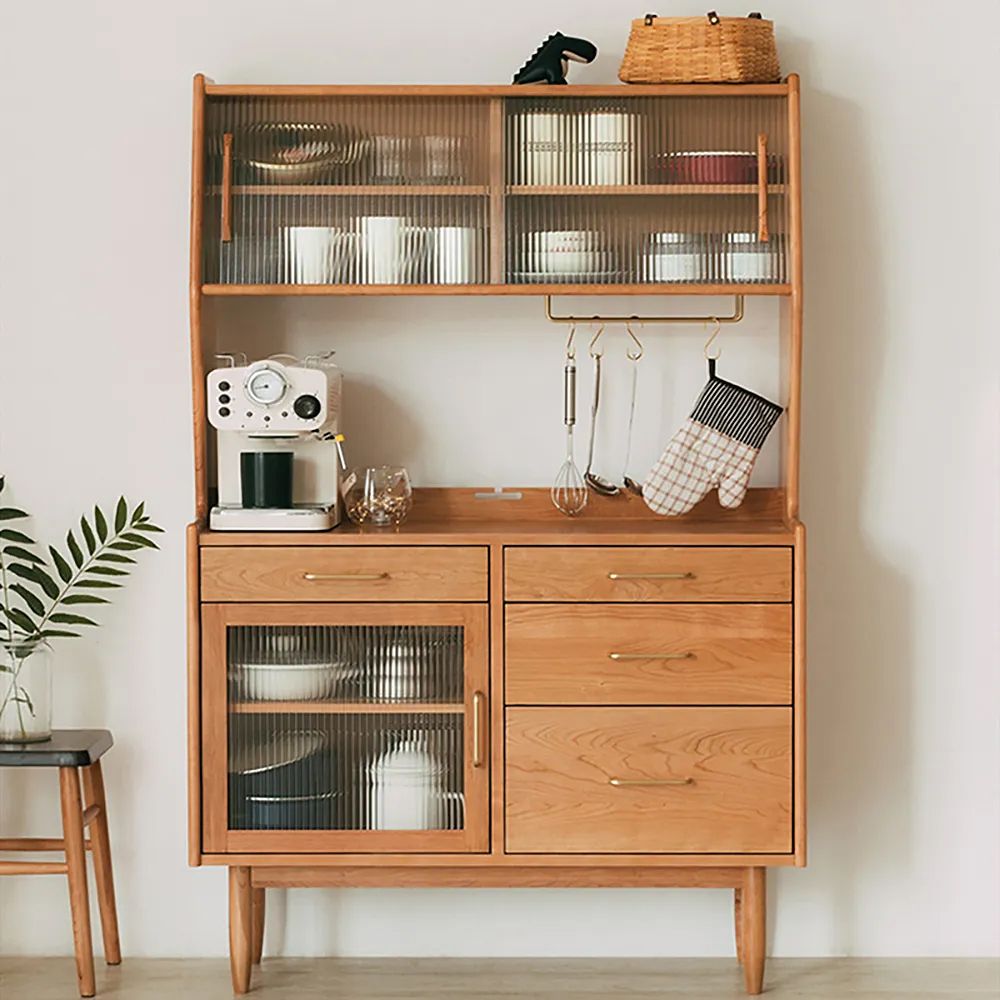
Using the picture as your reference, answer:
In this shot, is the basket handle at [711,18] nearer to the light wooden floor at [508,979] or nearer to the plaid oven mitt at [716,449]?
the plaid oven mitt at [716,449]

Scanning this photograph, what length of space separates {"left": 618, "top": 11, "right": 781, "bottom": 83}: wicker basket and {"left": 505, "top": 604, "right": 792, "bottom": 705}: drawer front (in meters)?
1.04

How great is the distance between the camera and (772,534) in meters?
2.91

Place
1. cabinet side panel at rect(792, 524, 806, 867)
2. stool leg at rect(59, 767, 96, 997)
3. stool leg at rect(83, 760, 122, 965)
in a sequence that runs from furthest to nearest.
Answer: stool leg at rect(83, 760, 122, 965), stool leg at rect(59, 767, 96, 997), cabinet side panel at rect(792, 524, 806, 867)

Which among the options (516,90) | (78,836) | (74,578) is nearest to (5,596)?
(74,578)

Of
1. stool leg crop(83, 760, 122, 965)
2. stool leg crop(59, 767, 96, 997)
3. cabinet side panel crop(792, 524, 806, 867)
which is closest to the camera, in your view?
cabinet side panel crop(792, 524, 806, 867)

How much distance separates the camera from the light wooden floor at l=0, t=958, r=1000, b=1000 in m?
3.08

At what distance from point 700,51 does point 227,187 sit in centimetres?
96

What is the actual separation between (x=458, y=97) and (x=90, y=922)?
73.7 inches

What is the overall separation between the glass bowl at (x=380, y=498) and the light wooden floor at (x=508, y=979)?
3.18ft

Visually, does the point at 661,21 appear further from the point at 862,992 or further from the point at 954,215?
the point at 862,992

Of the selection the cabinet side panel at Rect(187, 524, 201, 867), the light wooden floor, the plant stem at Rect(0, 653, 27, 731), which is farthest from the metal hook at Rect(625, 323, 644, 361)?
the plant stem at Rect(0, 653, 27, 731)

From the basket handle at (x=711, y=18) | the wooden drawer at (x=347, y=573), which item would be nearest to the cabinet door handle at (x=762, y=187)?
the basket handle at (x=711, y=18)

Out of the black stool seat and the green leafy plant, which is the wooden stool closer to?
the black stool seat

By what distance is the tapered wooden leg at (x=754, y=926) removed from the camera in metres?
→ 3.01
